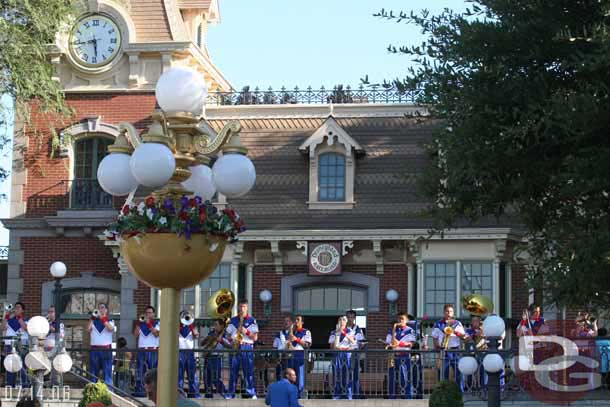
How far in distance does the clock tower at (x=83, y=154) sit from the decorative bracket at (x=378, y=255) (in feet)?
17.8

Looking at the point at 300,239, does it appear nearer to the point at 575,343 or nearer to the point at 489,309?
the point at 489,309

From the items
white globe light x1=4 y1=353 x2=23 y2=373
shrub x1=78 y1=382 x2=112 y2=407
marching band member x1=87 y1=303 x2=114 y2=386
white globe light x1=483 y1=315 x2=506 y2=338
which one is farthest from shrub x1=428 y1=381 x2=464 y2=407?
white globe light x1=4 y1=353 x2=23 y2=373

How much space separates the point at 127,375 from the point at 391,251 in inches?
280

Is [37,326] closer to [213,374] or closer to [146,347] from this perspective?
[146,347]

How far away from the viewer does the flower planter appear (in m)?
10.1

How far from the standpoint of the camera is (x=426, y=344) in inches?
909

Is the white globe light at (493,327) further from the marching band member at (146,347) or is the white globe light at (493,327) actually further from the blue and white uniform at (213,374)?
the marching band member at (146,347)

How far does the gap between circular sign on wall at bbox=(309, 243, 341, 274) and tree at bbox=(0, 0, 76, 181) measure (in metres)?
5.88

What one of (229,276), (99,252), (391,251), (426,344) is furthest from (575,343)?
(99,252)

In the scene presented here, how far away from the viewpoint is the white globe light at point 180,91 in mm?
10367

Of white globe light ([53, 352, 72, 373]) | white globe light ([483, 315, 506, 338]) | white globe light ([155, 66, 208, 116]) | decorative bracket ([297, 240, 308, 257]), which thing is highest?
white globe light ([155, 66, 208, 116])

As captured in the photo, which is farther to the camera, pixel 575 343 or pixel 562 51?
pixel 575 343

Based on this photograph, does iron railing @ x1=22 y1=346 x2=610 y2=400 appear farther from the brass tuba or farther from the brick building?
the brick building

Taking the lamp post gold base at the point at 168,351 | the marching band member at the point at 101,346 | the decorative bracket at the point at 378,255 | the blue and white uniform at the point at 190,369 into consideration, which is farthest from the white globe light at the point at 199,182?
the decorative bracket at the point at 378,255
